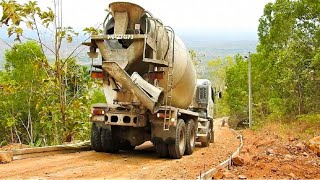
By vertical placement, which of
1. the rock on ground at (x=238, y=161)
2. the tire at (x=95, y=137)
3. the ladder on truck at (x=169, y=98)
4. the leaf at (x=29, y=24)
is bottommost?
the rock on ground at (x=238, y=161)

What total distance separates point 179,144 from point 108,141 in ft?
6.43

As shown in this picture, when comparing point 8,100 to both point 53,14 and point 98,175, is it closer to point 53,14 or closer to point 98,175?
point 53,14

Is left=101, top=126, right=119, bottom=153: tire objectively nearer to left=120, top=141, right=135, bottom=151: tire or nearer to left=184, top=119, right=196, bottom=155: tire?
left=120, top=141, right=135, bottom=151: tire

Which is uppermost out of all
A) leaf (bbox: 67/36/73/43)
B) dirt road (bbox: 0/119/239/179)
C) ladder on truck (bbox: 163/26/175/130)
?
leaf (bbox: 67/36/73/43)

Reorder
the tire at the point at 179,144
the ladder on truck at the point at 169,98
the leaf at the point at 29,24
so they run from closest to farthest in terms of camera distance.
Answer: the ladder on truck at the point at 169,98 → the tire at the point at 179,144 → the leaf at the point at 29,24

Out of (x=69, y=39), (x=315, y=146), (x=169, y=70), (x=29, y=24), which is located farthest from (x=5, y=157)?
(x=315, y=146)

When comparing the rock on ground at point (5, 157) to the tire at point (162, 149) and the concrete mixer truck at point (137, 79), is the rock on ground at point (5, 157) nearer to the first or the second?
the concrete mixer truck at point (137, 79)

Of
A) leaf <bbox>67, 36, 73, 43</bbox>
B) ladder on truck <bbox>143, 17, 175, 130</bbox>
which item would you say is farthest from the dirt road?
leaf <bbox>67, 36, 73, 43</bbox>

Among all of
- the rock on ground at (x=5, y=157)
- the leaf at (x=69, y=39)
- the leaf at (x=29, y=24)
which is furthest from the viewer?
Result: the leaf at (x=69, y=39)

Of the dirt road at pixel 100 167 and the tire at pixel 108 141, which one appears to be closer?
the dirt road at pixel 100 167

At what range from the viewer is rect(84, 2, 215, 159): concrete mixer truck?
1113 centimetres

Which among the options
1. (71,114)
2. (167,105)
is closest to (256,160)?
(167,105)

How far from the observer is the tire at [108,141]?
12.4 metres

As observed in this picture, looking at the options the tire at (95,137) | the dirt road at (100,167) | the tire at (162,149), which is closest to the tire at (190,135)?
the dirt road at (100,167)
